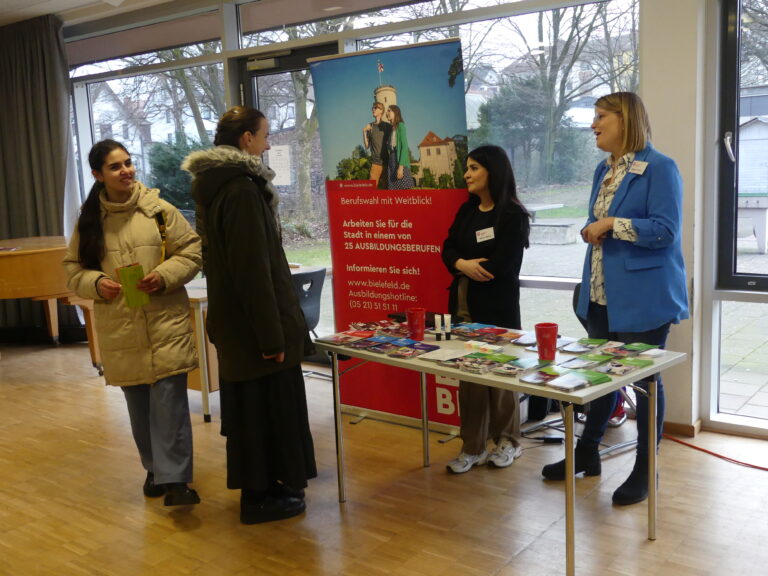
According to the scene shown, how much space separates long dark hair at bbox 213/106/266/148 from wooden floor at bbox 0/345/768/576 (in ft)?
5.04

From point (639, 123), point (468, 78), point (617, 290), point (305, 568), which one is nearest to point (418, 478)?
point (305, 568)

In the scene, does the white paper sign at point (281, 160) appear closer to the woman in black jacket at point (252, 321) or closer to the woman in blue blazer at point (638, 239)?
the woman in black jacket at point (252, 321)

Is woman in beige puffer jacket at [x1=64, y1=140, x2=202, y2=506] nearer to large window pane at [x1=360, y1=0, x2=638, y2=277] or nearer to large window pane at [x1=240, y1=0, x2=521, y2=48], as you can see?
large window pane at [x1=360, y1=0, x2=638, y2=277]

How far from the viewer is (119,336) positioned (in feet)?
10.7

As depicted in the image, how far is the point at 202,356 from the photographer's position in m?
4.49

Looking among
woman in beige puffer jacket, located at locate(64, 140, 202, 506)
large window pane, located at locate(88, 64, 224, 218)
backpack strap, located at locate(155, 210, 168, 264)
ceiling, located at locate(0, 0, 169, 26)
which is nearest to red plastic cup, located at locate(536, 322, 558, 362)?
woman in beige puffer jacket, located at locate(64, 140, 202, 506)

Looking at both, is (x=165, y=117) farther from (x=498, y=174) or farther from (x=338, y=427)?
(x=338, y=427)

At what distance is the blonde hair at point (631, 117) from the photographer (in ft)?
10.2

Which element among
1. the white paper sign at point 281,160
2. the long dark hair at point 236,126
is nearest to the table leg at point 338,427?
the long dark hair at point 236,126

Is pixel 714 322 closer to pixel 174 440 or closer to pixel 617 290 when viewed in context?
pixel 617 290

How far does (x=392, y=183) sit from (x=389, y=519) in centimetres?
170

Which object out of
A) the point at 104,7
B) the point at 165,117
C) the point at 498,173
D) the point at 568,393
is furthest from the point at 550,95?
the point at 104,7

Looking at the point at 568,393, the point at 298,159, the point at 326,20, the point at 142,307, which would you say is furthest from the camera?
the point at 298,159

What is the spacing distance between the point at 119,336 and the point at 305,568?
1.22m
